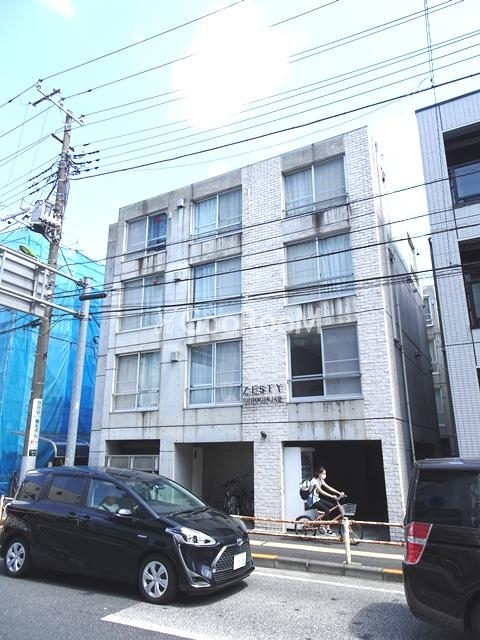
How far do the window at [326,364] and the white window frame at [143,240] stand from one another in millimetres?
6731

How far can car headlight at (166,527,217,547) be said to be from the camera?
5.85 meters

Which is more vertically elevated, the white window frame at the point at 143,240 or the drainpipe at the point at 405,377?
the white window frame at the point at 143,240

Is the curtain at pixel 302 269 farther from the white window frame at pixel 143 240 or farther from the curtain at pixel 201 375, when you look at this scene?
the white window frame at pixel 143 240

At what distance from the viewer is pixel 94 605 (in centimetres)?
570

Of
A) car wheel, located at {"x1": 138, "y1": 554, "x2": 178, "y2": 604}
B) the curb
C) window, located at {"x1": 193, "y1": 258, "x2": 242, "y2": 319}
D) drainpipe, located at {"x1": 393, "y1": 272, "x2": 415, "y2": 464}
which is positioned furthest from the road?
window, located at {"x1": 193, "y1": 258, "x2": 242, "y2": 319}

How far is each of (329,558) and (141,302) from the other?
1134 centimetres

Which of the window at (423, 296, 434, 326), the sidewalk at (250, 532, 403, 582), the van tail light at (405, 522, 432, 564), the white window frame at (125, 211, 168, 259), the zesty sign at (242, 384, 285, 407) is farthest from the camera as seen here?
the window at (423, 296, 434, 326)

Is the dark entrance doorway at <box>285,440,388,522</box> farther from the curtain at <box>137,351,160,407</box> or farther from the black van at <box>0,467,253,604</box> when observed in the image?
the black van at <box>0,467,253,604</box>

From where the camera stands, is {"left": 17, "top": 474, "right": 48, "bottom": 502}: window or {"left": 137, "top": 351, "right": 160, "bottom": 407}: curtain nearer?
{"left": 17, "top": 474, "right": 48, "bottom": 502}: window

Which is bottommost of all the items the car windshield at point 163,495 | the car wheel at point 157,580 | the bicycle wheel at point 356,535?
the bicycle wheel at point 356,535

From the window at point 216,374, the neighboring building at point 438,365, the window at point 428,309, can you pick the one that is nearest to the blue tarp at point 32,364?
the window at point 216,374

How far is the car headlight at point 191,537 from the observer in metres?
5.85

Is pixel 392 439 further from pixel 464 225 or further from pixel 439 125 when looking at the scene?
pixel 439 125

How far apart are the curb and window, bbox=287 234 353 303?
7360 millimetres
